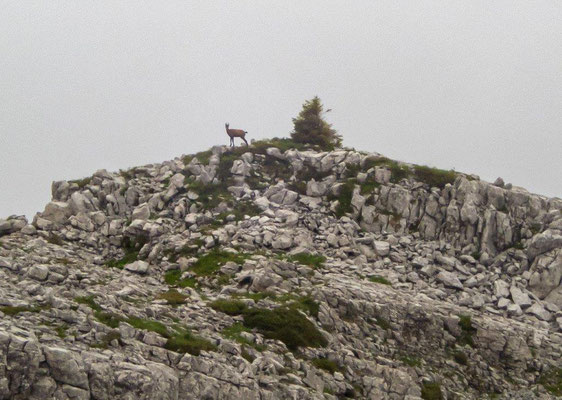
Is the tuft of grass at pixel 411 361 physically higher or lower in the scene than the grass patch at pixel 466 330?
lower

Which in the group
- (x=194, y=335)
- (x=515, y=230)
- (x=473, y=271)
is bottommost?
(x=194, y=335)

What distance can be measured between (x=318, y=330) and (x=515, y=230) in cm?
2095

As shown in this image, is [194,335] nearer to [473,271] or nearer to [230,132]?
[473,271]

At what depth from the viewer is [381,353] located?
98.5 ft

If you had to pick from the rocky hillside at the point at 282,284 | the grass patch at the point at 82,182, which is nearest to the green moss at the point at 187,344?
the rocky hillside at the point at 282,284

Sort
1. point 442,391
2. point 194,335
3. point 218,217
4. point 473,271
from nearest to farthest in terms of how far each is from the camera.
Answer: point 194,335
point 442,391
point 473,271
point 218,217

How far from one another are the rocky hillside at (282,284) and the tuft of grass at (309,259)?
0.18 meters

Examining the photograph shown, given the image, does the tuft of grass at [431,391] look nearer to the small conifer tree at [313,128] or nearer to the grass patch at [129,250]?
the grass patch at [129,250]

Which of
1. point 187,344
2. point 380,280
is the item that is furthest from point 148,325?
point 380,280

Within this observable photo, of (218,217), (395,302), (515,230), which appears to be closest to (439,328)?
(395,302)

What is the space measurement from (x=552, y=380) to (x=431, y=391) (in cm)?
786

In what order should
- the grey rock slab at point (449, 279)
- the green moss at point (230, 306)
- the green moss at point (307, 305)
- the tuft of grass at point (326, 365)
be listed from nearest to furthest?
the tuft of grass at point (326, 365) → the green moss at point (230, 306) → the green moss at point (307, 305) → the grey rock slab at point (449, 279)

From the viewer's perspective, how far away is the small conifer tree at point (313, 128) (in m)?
55.4

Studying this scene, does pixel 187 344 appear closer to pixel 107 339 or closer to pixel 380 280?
pixel 107 339
